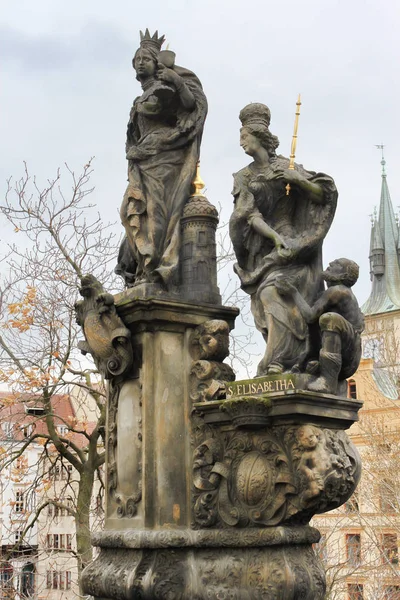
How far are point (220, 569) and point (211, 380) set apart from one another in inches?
53.7

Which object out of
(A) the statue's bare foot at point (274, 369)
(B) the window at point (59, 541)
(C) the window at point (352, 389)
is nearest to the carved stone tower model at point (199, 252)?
(A) the statue's bare foot at point (274, 369)

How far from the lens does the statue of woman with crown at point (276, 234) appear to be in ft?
20.8

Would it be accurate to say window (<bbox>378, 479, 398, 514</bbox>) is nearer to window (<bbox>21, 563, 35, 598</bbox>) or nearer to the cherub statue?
window (<bbox>21, 563, 35, 598</bbox>)

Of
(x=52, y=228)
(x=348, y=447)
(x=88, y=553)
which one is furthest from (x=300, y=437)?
(x=52, y=228)

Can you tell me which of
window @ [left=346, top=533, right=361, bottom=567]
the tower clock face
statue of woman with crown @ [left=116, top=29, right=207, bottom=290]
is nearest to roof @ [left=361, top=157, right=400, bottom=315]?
the tower clock face

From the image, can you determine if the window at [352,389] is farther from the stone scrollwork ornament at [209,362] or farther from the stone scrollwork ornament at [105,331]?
the stone scrollwork ornament at [105,331]

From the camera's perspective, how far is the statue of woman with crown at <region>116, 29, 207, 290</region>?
689cm

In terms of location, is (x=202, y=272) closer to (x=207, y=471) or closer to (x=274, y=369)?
(x=274, y=369)

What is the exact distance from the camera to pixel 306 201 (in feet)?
21.9

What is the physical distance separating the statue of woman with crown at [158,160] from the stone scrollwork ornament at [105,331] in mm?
359

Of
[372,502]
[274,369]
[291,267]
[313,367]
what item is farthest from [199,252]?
[372,502]

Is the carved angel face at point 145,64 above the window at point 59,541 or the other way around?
above

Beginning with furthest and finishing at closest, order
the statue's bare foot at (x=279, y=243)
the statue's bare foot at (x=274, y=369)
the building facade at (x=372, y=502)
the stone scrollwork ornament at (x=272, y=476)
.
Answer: the building facade at (x=372, y=502)
the statue's bare foot at (x=279, y=243)
the statue's bare foot at (x=274, y=369)
the stone scrollwork ornament at (x=272, y=476)

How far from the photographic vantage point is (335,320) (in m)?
6.09
